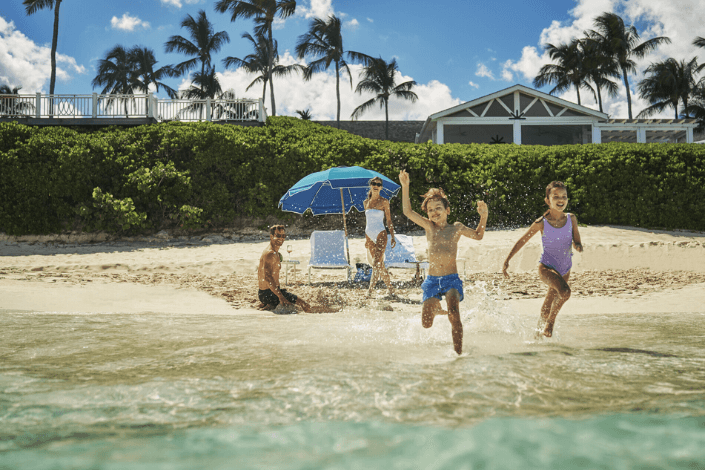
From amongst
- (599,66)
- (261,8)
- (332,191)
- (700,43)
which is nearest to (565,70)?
(599,66)

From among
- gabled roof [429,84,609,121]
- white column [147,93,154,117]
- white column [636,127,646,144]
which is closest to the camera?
white column [147,93,154,117]

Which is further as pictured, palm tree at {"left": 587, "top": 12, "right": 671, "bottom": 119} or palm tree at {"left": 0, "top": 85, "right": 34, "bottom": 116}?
palm tree at {"left": 587, "top": 12, "right": 671, "bottom": 119}

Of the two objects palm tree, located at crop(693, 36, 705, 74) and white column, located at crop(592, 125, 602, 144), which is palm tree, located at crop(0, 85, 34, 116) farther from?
palm tree, located at crop(693, 36, 705, 74)

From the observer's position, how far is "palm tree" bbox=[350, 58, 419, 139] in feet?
128

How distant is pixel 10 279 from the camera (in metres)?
9.09

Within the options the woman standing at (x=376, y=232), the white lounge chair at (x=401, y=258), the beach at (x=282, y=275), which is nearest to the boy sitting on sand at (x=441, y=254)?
the beach at (x=282, y=275)

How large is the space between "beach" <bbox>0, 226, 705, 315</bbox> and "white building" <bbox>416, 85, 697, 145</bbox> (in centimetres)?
1215

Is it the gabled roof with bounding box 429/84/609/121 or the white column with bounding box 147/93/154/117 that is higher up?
the gabled roof with bounding box 429/84/609/121

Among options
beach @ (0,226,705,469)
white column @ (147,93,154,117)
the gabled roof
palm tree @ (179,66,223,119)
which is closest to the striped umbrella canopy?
beach @ (0,226,705,469)

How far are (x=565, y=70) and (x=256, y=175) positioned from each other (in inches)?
1405

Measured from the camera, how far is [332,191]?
1046 centimetres

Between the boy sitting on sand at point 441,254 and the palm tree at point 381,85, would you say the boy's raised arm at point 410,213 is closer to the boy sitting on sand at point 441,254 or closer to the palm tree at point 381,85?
the boy sitting on sand at point 441,254

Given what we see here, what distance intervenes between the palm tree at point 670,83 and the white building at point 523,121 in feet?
66.0

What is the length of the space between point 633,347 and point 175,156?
14.0 metres
